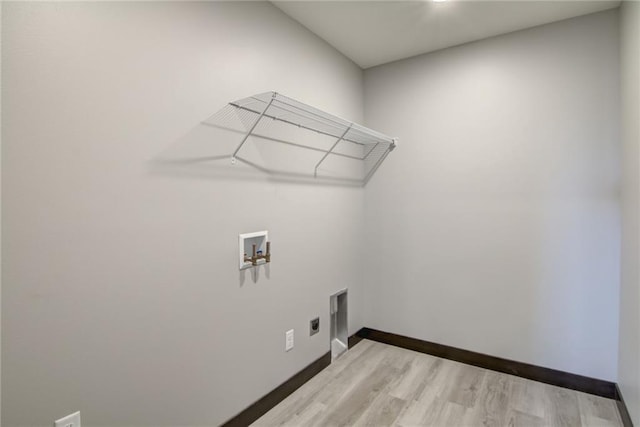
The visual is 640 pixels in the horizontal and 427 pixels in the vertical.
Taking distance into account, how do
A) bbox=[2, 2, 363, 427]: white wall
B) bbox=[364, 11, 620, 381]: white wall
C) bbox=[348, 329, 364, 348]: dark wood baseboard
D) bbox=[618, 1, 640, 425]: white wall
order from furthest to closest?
bbox=[348, 329, 364, 348]: dark wood baseboard < bbox=[364, 11, 620, 381]: white wall < bbox=[618, 1, 640, 425]: white wall < bbox=[2, 2, 363, 427]: white wall

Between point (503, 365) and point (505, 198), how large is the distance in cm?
117

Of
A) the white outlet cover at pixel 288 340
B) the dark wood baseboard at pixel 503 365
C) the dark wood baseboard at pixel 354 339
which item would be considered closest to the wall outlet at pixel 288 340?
the white outlet cover at pixel 288 340

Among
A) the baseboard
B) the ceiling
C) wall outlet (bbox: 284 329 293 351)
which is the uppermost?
the ceiling

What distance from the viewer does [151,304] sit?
1340 millimetres

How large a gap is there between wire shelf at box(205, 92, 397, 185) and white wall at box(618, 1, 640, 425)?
53.5 inches

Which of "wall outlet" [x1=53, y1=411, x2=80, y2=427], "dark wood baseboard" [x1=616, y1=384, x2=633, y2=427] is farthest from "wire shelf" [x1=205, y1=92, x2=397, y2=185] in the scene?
"dark wood baseboard" [x1=616, y1=384, x2=633, y2=427]

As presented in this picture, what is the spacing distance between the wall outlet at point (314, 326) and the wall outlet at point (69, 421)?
1352 mm

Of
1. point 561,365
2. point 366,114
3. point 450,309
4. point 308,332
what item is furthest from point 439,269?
point 366,114

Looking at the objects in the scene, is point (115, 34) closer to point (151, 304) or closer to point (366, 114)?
point (151, 304)

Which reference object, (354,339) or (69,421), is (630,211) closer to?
(354,339)

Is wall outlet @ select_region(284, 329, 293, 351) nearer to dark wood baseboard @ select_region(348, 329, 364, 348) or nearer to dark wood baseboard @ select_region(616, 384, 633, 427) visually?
dark wood baseboard @ select_region(348, 329, 364, 348)

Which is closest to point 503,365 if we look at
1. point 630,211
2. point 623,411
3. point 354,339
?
point 623,411

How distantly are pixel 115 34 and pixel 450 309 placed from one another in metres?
2.58

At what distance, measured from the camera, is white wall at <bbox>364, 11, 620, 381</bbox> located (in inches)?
79.0
